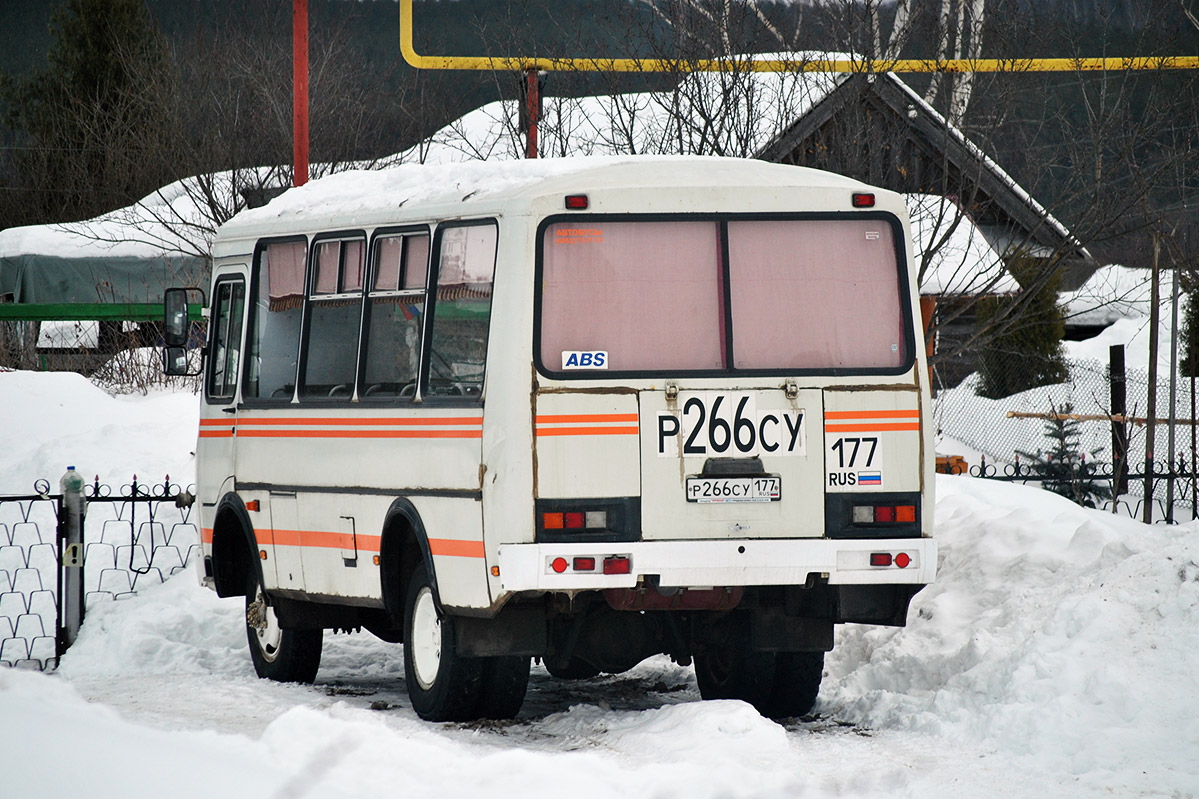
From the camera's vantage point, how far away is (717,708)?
7.52 meters

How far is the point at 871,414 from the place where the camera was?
805 centimetres

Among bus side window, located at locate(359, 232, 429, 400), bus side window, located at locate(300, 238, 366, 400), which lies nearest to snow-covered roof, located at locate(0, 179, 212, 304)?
bus side window, located at locate(300, 238, 366, 400)

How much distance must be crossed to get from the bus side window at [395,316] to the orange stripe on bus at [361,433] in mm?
209

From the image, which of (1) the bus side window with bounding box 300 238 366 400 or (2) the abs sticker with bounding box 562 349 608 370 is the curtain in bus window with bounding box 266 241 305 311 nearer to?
(1) the bus side window with bounding box 300 238 366 400

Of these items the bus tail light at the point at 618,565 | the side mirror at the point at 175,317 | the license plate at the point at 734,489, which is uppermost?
the side mirror at the point at 175,317

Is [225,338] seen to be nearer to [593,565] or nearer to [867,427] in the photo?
[593,565]

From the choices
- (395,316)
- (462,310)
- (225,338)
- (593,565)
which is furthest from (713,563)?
(225,338)

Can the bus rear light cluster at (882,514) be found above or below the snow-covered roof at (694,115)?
below

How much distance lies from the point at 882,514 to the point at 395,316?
290 centimetres

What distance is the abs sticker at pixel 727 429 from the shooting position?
308 inches

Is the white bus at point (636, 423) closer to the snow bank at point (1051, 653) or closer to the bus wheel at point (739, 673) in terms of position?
the bus wheel at point (739, 673)

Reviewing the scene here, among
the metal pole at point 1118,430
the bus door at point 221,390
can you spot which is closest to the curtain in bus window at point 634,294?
the bus door at point 221,390

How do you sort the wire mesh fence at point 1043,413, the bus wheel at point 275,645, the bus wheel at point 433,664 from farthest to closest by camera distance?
the wire mesh fence at point 1043,413 → the bus wheel at point 275,645 → the bus wheel at point 433,664

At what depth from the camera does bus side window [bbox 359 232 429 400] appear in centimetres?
868
